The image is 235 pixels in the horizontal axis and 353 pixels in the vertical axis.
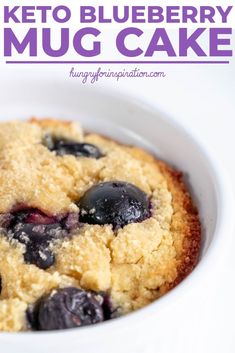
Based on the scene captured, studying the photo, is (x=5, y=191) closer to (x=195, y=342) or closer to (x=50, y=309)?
(x=50, y=309)

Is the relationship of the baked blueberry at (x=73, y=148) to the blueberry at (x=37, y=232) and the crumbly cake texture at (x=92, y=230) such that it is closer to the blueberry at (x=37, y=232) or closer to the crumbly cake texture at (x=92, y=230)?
the crumbly cake texture at (x=92, y=230)

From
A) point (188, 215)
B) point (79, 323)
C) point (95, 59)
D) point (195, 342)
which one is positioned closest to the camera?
point (79, 323)

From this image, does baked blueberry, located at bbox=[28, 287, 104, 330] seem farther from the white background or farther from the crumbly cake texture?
the white background

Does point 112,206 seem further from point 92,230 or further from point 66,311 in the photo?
point 66,311

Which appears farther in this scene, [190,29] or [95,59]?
[95,59]

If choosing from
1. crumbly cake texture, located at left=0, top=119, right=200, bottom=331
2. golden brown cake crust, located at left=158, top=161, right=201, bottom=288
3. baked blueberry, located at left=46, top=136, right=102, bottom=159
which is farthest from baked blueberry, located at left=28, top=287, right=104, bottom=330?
baked blueberry, located at left=46, top=136, right=102, bottom=159

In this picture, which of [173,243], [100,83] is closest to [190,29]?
[100,83]

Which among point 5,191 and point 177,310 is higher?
point 5,191
